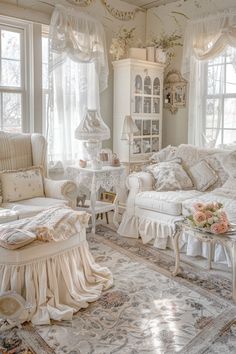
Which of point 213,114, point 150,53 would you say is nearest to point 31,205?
point 213,114

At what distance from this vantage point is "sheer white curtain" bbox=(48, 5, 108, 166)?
4176 millimetres

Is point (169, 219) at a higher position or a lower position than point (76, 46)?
lower

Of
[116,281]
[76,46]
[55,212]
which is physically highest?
[76,46]

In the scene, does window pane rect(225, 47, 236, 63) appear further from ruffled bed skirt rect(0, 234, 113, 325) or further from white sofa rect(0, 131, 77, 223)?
ruffled bed skirt rect(0, 234, 113, 325)

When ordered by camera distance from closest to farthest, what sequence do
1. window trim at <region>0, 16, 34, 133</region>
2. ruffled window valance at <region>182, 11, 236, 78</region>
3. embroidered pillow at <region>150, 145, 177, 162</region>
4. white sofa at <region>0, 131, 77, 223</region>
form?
white sofa at <region>0, 131, 77, 223</region>
window trim at <region>0, 16, 34, 133</region>
ruffled window valance at <region>182, 11, 236, 78</region>
embroidered pillow at <region>150, 145, 177, 162</region>

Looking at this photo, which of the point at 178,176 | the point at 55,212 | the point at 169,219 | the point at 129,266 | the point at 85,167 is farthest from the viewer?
the point at 85,167

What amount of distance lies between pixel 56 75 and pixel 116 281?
102 inches

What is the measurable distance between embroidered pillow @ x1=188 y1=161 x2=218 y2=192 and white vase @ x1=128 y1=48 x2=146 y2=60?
1.72m

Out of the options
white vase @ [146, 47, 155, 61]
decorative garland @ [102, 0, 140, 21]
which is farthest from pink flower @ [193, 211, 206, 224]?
decorative garland @ [102, 0, 140, 21]

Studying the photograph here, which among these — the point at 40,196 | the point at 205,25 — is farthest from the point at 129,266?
the point at 205,25

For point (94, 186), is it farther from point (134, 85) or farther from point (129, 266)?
point (134, 85)

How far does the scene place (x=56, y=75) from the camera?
4238mm

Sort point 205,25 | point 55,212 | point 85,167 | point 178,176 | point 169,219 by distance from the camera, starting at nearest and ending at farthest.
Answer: point 55,212, point 169,219, point 178,176, point 85,167, point 205,25

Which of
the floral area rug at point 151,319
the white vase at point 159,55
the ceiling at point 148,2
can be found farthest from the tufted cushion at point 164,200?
the ceiling at point 148,2
